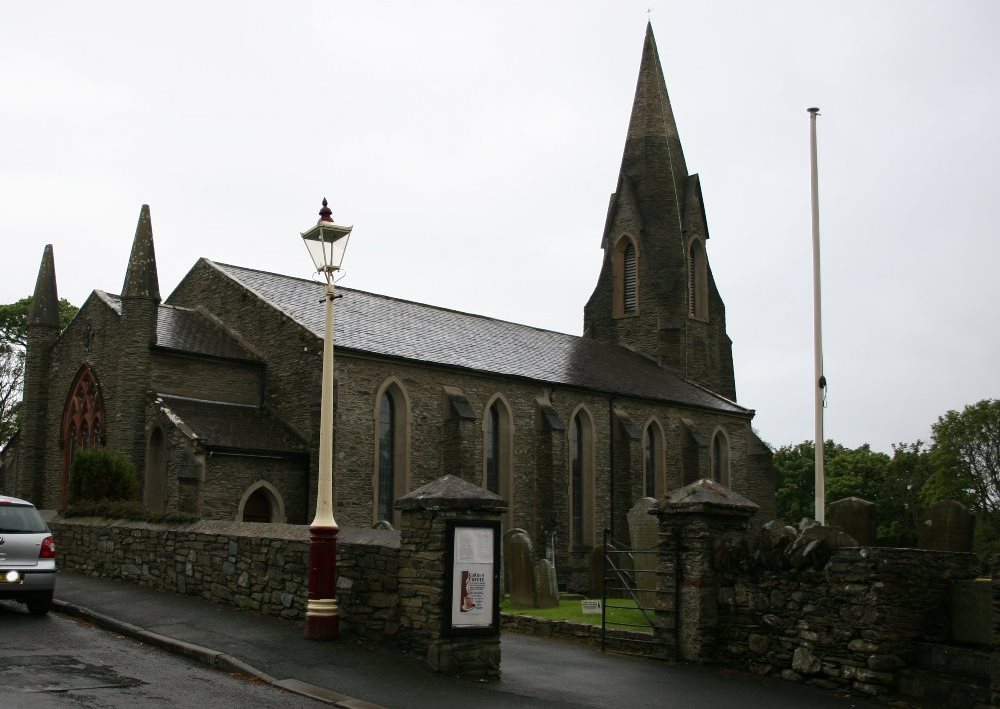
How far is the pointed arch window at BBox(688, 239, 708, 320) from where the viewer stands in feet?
153

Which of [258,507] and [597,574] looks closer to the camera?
[597,574]

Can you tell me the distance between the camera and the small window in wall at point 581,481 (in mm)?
34844

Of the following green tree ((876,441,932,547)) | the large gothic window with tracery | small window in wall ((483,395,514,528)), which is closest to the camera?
the large gothic window with tracery

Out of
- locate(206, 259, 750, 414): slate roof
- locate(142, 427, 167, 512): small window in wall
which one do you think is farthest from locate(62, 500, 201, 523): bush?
locate(206, 259, 750, 414): slate roof

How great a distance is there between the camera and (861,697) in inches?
453

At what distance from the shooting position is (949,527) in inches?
473

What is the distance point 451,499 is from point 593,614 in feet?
22.8

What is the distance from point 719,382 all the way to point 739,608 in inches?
1349

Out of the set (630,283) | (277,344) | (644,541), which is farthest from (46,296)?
(630,283)

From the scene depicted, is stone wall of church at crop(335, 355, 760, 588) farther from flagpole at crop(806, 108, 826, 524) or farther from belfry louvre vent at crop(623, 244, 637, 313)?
flagpole at crop(806, 108, 826, 524)

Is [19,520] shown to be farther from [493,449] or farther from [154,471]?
[493,449]

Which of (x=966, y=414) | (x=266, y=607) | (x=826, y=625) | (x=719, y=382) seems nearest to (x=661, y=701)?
(x=826, y=625)

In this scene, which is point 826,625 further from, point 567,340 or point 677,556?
point 567,340

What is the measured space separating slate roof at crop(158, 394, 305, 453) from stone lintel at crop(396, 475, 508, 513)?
1370 cm
